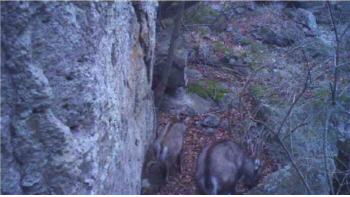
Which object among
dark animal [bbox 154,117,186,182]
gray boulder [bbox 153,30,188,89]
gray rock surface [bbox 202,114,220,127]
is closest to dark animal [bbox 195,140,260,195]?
dark animal [bbox 154,117,186,182]

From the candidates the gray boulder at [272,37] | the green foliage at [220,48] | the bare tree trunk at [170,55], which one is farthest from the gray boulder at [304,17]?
the bare tree trunk at [170,55]

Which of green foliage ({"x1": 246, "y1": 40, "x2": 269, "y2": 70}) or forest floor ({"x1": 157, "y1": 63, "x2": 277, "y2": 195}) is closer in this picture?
forest floor ({"x1": 157, "y1": 63, "x2": 277, "y2": 195})

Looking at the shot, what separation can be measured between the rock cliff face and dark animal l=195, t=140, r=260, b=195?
1743mm

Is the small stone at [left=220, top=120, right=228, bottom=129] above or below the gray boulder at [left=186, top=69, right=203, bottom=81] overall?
below

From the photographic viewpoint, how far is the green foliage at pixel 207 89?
8.58 metres

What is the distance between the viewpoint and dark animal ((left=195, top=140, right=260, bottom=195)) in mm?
5617

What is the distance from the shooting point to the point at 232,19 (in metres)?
12.6

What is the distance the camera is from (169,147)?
6410 mm

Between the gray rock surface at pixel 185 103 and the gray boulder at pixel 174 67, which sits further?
the gray rock surface at pixel 185 103

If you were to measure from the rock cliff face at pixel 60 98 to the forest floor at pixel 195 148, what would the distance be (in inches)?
89.1

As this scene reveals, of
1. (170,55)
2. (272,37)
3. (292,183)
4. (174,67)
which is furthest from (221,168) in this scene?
(272,37)

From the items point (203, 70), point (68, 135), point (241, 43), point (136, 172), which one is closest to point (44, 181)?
point (68, 135)

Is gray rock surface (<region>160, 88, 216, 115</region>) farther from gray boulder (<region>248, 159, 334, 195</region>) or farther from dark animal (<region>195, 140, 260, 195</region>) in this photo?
gray boulder (<region>248, 159, 334, 195</region>)

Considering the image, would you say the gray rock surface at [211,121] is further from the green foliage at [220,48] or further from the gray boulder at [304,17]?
the gray boulder at [304,17]
